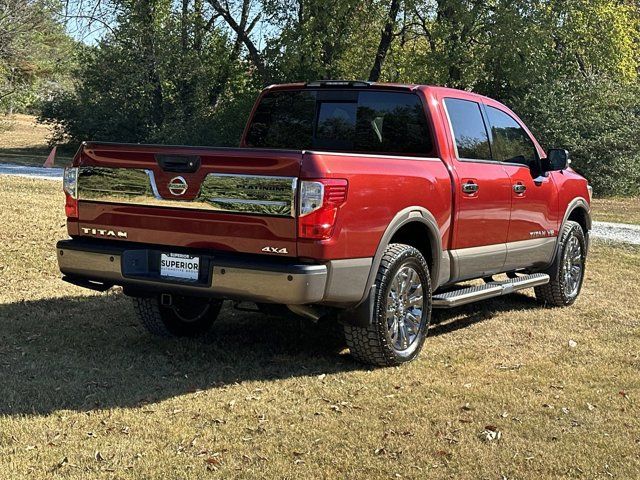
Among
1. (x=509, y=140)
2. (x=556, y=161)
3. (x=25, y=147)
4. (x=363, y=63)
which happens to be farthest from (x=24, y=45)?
(x=556, y=161)

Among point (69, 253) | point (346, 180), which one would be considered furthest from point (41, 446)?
point (346, 180)

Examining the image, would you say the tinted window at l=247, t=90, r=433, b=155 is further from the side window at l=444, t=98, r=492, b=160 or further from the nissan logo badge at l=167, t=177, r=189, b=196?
the nissan logo badge at l=167, t=177, r=189, b=196

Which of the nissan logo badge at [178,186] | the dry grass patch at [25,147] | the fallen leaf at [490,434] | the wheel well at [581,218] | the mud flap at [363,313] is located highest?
the nissan logo badge at [178,186]

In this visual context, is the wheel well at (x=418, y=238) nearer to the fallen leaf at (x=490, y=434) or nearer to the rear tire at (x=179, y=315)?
the rear tire at (x=179, y=315)

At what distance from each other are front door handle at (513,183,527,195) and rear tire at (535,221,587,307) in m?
1.03

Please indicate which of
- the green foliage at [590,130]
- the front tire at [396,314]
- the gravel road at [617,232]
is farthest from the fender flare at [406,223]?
the green foliage at [590,130]

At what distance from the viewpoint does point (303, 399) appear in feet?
16.6

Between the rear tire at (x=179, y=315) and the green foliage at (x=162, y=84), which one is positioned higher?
the green foliage at (x=162, y=84)

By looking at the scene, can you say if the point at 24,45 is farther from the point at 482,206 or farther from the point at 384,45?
the point at 482,206

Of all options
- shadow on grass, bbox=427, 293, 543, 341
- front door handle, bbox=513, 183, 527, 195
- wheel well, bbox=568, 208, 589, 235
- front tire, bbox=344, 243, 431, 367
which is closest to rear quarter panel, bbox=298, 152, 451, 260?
front tire, bbox=344, 243, 431, 367

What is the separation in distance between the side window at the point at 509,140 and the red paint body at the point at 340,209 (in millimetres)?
608

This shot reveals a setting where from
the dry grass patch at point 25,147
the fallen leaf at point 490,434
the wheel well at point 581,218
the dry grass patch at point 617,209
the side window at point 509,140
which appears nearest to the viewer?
the fallen leaf at point 490,434

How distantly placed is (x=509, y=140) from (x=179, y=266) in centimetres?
349

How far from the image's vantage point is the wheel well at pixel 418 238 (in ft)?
19.5
